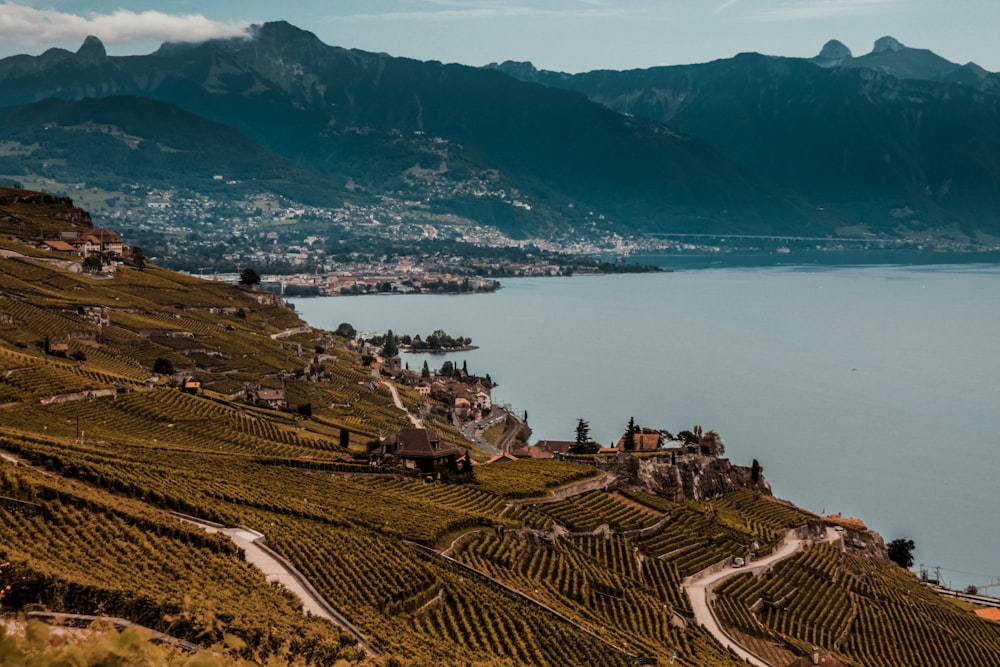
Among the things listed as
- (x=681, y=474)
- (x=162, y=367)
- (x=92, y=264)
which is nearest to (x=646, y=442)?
(x=681, y=474)

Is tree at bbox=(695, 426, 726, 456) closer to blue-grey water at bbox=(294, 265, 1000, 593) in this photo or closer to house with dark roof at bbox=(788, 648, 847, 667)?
blue-grey water at bbox=(294, 265, 1000, 593)

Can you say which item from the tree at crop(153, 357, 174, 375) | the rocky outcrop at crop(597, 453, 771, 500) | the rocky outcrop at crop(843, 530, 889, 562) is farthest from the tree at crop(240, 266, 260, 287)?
the rocky outcrop at crop(843, 530, 889, 562)

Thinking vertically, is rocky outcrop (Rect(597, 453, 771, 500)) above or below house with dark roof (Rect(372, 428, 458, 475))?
below

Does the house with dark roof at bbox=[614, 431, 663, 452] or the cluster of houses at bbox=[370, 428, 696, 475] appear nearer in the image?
the cluster of houses at bbox=[370, 428, 696, 475]

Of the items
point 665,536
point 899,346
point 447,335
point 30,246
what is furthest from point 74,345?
point 899,346

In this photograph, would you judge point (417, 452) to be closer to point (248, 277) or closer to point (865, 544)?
point (865, 544)

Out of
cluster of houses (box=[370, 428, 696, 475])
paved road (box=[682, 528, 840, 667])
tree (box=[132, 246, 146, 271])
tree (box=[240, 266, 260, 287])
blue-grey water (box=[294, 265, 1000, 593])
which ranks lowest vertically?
blue-grey water (box=[294, 265, 1000, 593])
